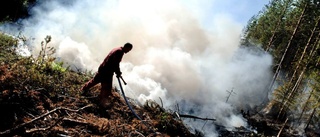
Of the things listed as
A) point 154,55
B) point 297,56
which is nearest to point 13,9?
point 154,55

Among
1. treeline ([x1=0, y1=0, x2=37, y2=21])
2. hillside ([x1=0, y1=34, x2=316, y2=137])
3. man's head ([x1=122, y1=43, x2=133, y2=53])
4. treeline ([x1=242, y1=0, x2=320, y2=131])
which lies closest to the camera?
hillside ([x1=0, y1=34, x2=316, y2=137])

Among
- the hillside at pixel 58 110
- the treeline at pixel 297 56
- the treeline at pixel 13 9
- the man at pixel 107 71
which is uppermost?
the treeline at pixel 297 56

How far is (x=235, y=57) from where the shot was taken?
30.5m

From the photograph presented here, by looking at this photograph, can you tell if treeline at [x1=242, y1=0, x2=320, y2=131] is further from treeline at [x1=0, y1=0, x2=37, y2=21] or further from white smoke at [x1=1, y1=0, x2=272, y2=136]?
treeline at [x1=0, y1=0, x2=37, y2=21]

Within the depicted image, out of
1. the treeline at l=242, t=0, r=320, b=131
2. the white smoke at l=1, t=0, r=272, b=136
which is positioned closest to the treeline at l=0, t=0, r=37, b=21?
the white smoke at l=1, t=0, r=272, b=136

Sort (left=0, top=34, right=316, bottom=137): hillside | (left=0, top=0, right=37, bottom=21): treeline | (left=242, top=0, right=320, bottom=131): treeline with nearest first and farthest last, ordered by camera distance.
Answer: (left=0, top=34, right=316, bottom=137): hillside
(left=0, top=0, right=37, bottom=21): treeline
(left=242, top=0, right=320, bottom=131): treeline

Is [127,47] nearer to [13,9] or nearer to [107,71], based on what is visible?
[107,71]

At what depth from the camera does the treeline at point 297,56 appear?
22.7m

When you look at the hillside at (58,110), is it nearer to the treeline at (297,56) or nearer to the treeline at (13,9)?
the treeline at (13,9)

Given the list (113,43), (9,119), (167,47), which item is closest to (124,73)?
(113,43)

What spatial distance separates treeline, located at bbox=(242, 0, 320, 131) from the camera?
22.7 metres

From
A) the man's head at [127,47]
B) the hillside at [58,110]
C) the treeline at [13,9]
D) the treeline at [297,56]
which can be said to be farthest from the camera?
the treeline at [297,56]

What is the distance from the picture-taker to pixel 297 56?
3183cm

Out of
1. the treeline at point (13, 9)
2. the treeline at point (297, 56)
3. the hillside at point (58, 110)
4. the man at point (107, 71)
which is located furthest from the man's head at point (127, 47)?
the treeline at point (297, 56)
